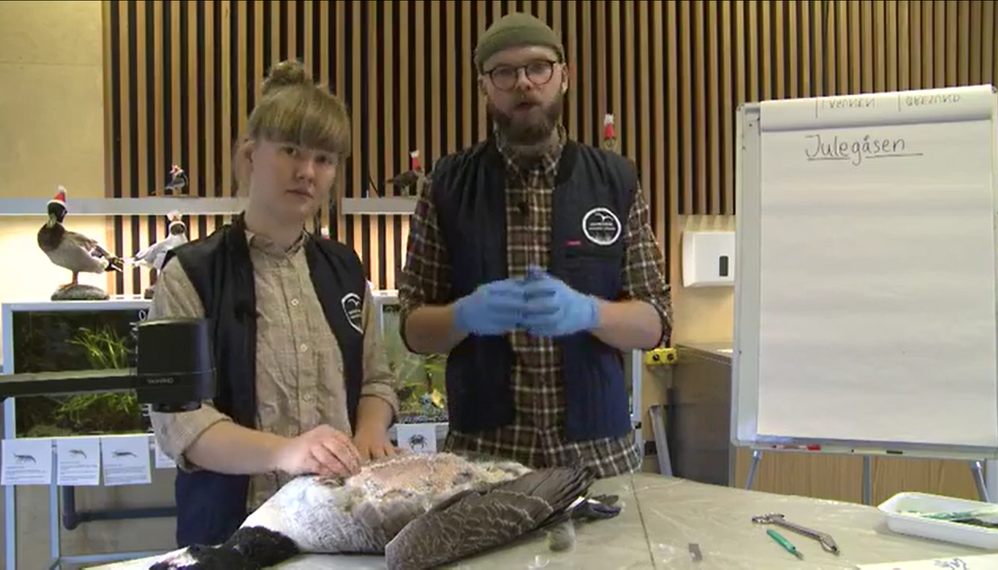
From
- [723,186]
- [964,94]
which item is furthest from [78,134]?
[964,94]

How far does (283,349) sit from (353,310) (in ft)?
0.63

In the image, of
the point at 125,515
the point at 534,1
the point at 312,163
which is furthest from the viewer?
the point at 534,1

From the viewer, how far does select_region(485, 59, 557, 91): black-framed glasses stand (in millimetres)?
1749

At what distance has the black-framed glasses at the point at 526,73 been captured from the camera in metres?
1.75

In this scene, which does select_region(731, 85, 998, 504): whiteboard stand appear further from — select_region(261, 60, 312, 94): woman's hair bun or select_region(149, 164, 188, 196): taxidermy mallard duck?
select_region(149, 164, 188, 196): taxidermy mallard duck

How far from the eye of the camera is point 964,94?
2.18 metres

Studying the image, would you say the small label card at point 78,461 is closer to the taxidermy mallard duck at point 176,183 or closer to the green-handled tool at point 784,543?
the taxidermy mallard duck at point 176,183

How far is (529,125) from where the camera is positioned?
1775mm

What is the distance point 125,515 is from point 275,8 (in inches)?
103

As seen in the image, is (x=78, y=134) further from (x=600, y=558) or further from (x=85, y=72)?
(x=600, y=558)

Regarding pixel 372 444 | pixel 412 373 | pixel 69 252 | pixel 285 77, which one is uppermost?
pixel 285 77

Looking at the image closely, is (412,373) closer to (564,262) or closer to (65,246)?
(65,246)

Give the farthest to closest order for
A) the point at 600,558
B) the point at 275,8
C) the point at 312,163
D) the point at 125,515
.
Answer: the point at 275,8 < the point at 125,515 < the point at 312,163 < the point at 600,558

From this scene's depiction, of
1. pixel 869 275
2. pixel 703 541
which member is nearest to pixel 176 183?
pixel 869 275
